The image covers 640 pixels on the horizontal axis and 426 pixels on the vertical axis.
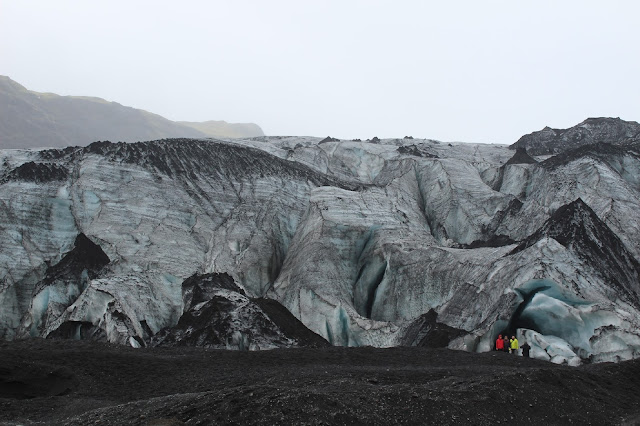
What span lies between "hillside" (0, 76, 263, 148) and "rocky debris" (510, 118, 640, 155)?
86.0 meters

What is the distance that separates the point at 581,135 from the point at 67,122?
108 metres

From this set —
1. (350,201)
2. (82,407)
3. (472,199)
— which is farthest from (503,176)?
(82,407)

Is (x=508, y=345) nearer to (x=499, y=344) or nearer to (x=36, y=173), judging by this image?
(x=499, y=344)

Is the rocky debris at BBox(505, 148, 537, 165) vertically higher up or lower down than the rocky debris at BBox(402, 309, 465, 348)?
higher up

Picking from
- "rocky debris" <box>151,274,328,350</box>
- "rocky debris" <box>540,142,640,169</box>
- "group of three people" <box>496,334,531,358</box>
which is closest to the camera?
"group of three people" <box>496,334,531,358</box>

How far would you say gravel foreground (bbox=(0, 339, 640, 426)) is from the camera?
41.8 ft

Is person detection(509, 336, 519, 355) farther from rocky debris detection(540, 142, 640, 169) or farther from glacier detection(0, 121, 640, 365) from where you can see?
rocky debris detection(540, 142, 640, 169)

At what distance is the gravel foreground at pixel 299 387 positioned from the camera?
12.8 m

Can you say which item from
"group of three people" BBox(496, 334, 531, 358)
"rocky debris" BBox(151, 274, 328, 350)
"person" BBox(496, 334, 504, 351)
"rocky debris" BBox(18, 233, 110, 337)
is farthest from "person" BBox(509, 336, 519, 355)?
"rocky debris" BBox(18, 233, 110, 337)

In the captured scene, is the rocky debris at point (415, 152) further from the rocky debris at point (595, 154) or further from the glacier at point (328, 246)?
the rocky debris at point (595, 154)

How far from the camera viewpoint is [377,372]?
1695cm

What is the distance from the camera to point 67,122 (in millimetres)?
133625

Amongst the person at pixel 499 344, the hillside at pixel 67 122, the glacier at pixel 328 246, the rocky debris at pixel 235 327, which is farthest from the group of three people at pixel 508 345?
the hillside at pixel 67 122

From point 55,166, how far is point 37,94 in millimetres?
120241
